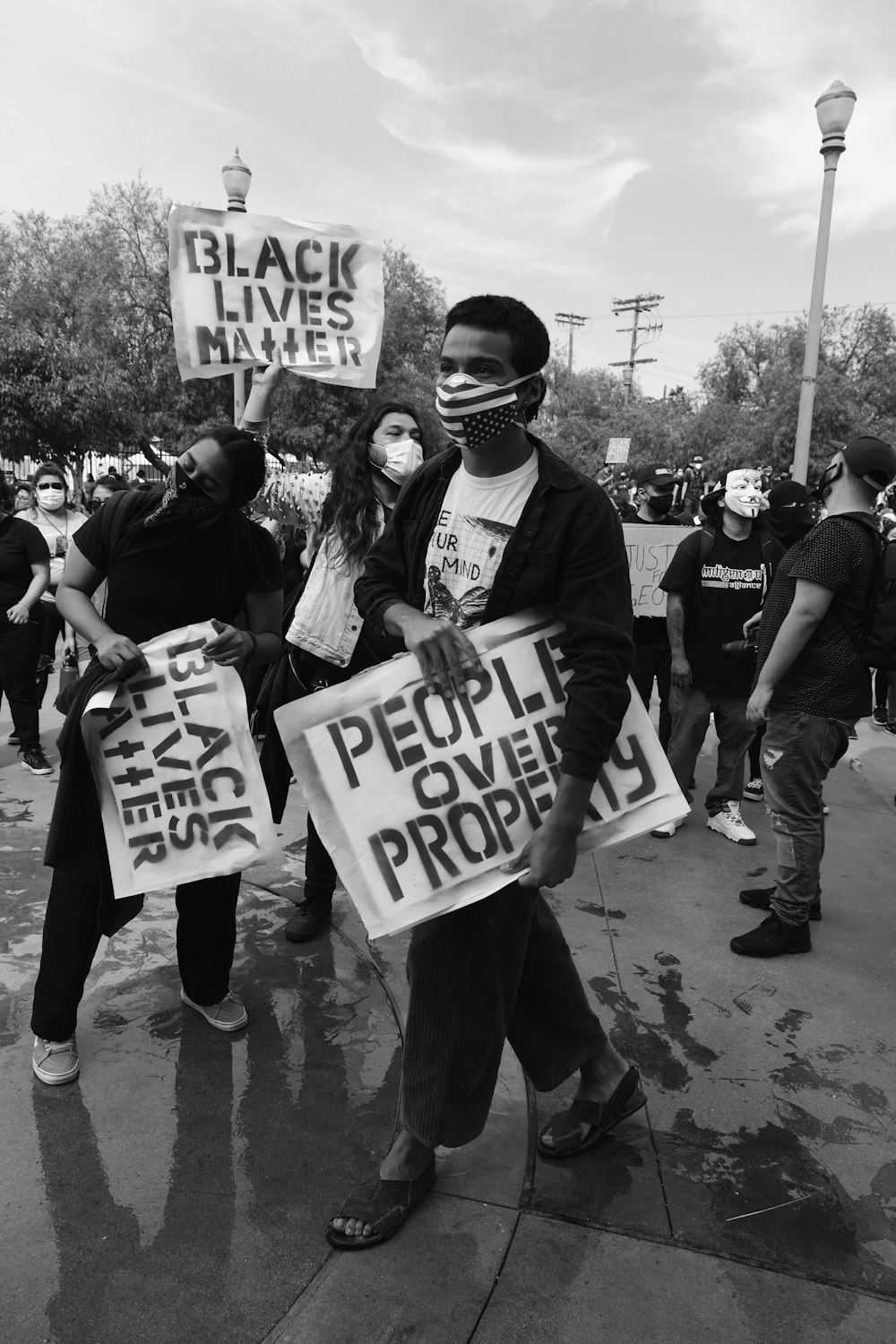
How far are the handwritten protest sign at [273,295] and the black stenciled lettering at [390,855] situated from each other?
2.85 metres

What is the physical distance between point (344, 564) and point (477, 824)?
167 cm

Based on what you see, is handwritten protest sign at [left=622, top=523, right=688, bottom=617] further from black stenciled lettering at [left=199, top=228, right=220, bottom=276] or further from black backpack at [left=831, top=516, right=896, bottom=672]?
black stenciled lettering at [left=199, top=228, right=220, bottom=276]

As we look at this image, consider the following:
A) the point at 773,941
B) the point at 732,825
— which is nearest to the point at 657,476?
the point at 732,825

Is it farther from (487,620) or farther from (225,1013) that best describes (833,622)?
(225,1013)

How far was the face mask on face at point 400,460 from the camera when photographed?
342 cm

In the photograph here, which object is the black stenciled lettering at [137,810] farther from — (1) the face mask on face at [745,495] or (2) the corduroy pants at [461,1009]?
(1) the face mask on face at [745,495]

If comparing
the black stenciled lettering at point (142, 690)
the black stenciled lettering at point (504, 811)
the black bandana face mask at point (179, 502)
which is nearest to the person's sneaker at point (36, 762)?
the black stenciled lettering at point (142, 690)

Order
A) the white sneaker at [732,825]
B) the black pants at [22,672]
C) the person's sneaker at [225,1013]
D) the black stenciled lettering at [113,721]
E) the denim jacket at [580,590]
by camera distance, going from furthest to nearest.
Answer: the black pants at [22,672]
the white sneaker at [732,825]
the person's sneaker at [225,1013]
the black stenciled lettering at [113,721]
the denim jacket at [580,590]

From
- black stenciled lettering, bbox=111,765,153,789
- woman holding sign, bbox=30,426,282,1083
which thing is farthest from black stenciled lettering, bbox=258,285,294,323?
black stenciled lettering, bbox=111,765,153,789

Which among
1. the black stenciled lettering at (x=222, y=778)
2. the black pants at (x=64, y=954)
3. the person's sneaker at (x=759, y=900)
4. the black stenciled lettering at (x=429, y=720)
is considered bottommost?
the person's sneaker at (x=759, y=900)

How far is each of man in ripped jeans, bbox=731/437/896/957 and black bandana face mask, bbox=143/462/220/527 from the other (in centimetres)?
218

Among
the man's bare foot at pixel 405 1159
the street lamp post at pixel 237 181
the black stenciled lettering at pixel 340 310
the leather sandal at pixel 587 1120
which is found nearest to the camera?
the man's bare foot at pixel 405 1159

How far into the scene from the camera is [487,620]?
1986 millimetres

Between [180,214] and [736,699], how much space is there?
362 centimetres
